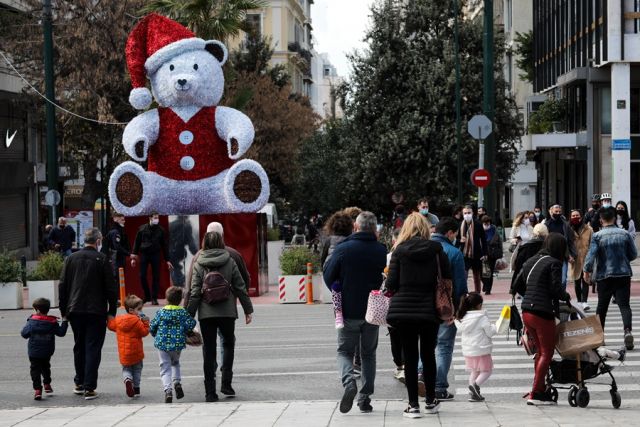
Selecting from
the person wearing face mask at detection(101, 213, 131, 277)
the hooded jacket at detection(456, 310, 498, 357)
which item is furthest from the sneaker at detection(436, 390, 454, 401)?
the person wearing face mask at detection(101, 213, 131, 277)

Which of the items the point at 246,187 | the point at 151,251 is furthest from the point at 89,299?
the point at 246,187

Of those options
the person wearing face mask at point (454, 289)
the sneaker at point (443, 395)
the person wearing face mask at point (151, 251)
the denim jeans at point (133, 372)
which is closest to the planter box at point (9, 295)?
the person wearing face mask at point (151, 251)

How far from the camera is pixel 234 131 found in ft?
91.1

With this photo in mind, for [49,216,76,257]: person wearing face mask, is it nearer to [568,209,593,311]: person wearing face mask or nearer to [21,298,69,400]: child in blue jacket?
[568,209,593,311]: person wearing face mask

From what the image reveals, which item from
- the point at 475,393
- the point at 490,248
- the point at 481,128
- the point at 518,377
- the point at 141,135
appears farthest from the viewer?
the point at 481,128

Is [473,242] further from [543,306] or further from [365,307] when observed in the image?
[365,307]

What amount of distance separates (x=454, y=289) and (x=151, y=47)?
661 inches

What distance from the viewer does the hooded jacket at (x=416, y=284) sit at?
11.4m

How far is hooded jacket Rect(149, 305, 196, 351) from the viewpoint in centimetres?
1326

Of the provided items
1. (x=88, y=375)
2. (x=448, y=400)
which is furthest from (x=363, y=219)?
(x=88, y=375)

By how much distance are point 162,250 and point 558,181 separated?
118 feet

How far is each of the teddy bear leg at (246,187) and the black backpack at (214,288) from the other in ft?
47.5

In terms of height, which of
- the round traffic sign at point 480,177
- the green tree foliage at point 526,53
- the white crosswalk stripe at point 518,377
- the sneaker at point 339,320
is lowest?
the white crosswalk stripe at point 518,377

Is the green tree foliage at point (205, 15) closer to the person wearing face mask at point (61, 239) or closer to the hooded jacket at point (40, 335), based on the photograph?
the person wearing face mask at point (61, 239)
